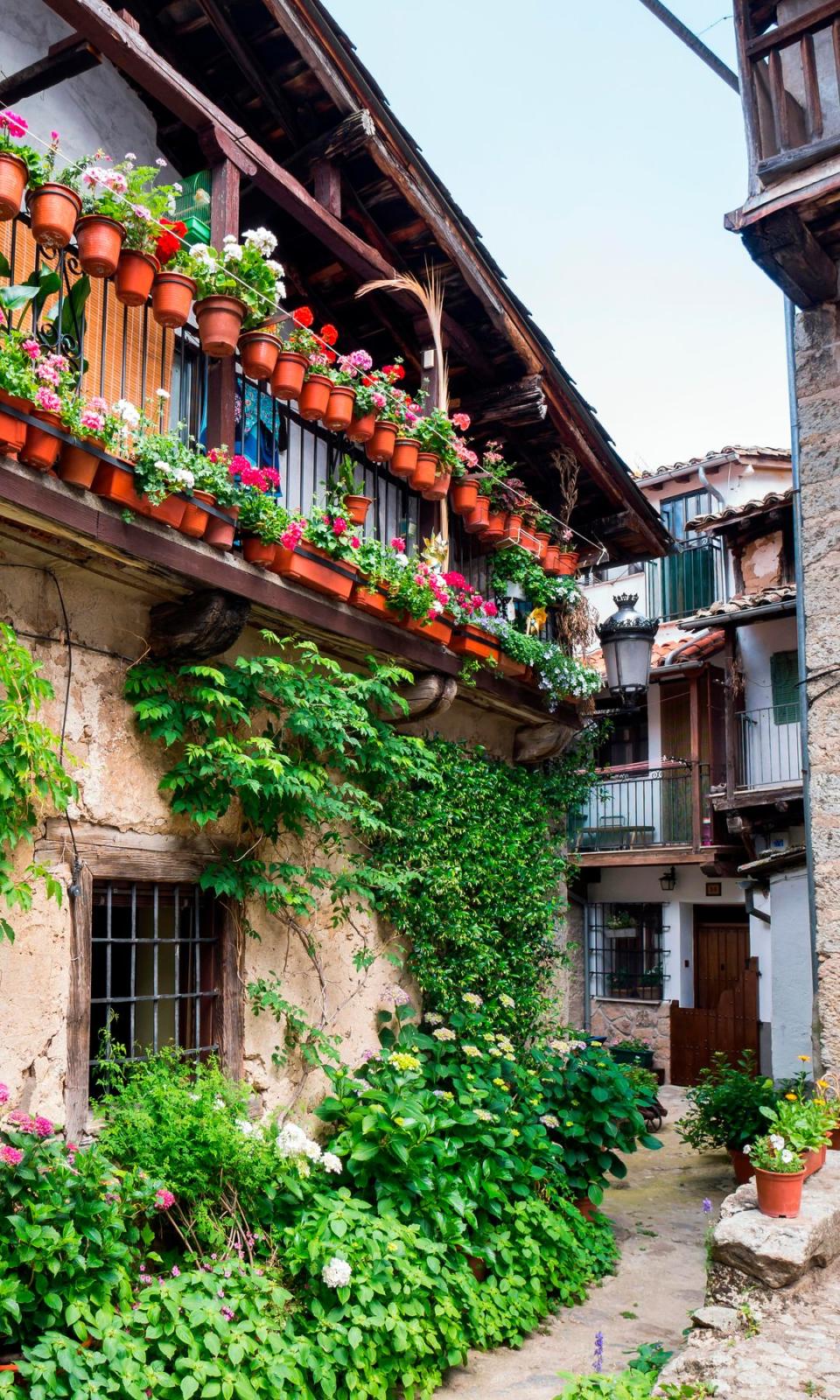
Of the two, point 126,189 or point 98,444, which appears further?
point 126,189

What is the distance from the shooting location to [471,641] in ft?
21.2

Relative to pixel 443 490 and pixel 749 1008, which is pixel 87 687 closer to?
pixel 443 490

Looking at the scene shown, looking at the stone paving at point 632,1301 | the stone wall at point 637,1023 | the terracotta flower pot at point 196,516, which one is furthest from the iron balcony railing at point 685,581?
→ the terracotta flower pot at point 196,516

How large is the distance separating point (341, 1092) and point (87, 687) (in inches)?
96.8

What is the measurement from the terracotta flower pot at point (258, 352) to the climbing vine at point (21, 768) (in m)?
1.73

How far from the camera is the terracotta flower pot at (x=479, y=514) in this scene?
Result: 6793 mm

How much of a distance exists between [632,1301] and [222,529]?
15.0 feet

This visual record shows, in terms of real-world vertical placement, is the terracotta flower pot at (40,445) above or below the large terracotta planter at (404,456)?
below

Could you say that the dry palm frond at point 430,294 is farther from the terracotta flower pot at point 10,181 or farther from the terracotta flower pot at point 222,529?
the terracotta flower pot at point 10,181

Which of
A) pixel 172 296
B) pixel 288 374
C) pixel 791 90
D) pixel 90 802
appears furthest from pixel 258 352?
pixel 791 90

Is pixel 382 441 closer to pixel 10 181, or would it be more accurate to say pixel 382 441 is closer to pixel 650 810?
pixel 10 181

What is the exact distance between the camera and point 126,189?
4.28m

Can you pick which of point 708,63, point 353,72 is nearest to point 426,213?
point 353,72

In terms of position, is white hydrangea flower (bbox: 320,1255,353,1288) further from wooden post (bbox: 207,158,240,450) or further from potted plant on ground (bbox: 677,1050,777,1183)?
potted plant on ground (bbox: 677,1050,777,1183)
